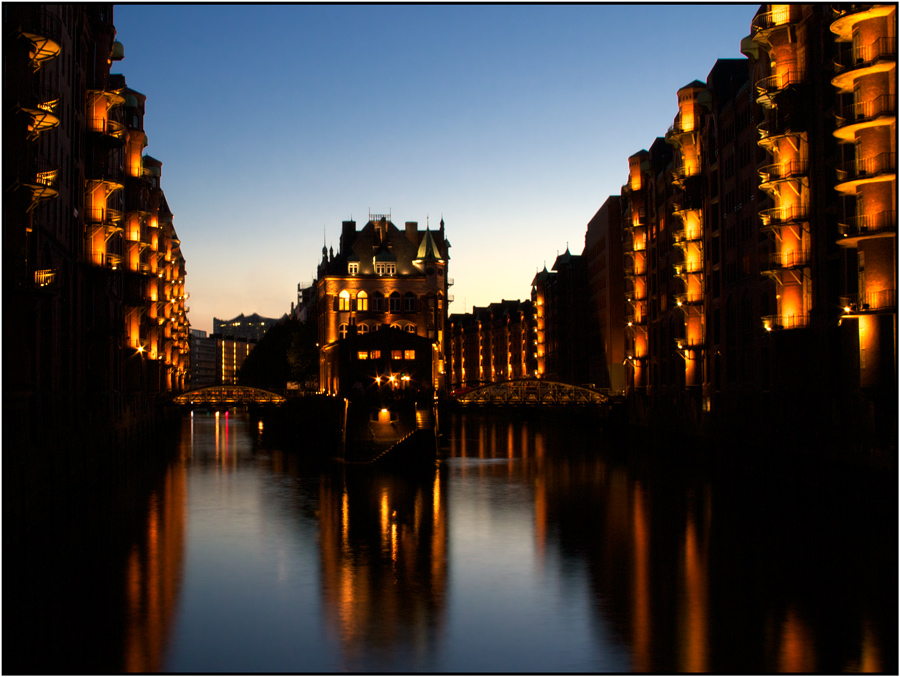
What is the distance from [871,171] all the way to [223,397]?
74.6m

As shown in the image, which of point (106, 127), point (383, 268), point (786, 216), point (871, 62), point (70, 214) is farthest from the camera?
point (383, 268)

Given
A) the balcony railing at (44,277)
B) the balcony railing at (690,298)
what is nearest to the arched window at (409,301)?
the balcony railing at (690,298)

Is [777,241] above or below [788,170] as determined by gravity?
below

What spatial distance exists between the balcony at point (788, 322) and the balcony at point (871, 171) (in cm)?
1066

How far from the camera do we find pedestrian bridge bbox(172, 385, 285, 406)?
96.2 metres

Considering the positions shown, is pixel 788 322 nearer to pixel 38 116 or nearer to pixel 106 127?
pixel 38 116

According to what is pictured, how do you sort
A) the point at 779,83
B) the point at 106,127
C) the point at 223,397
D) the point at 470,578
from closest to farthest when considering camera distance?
the point at 470,578 → the point at 779,83 → the point at 106,127 → the point at 223,397

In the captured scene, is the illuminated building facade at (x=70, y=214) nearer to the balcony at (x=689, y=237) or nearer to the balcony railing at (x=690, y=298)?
the balcony at (x=689, y=237)

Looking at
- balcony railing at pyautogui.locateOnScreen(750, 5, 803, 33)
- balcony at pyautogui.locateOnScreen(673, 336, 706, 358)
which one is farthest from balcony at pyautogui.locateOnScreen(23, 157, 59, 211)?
balcony at pyautogui.locateOnScreen(673, 336, 706, 358)

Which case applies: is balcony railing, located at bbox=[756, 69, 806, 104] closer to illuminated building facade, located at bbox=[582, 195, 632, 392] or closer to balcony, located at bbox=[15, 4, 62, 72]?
balcony, located at bbox=[15, 4, 62, 72]

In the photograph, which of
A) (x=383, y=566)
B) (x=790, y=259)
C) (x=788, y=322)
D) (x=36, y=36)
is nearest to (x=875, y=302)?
(x=788, y=322)

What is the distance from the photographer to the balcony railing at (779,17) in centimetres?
4881

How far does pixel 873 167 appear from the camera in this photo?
126 ft

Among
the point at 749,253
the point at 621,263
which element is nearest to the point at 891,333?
the point at 749,253
